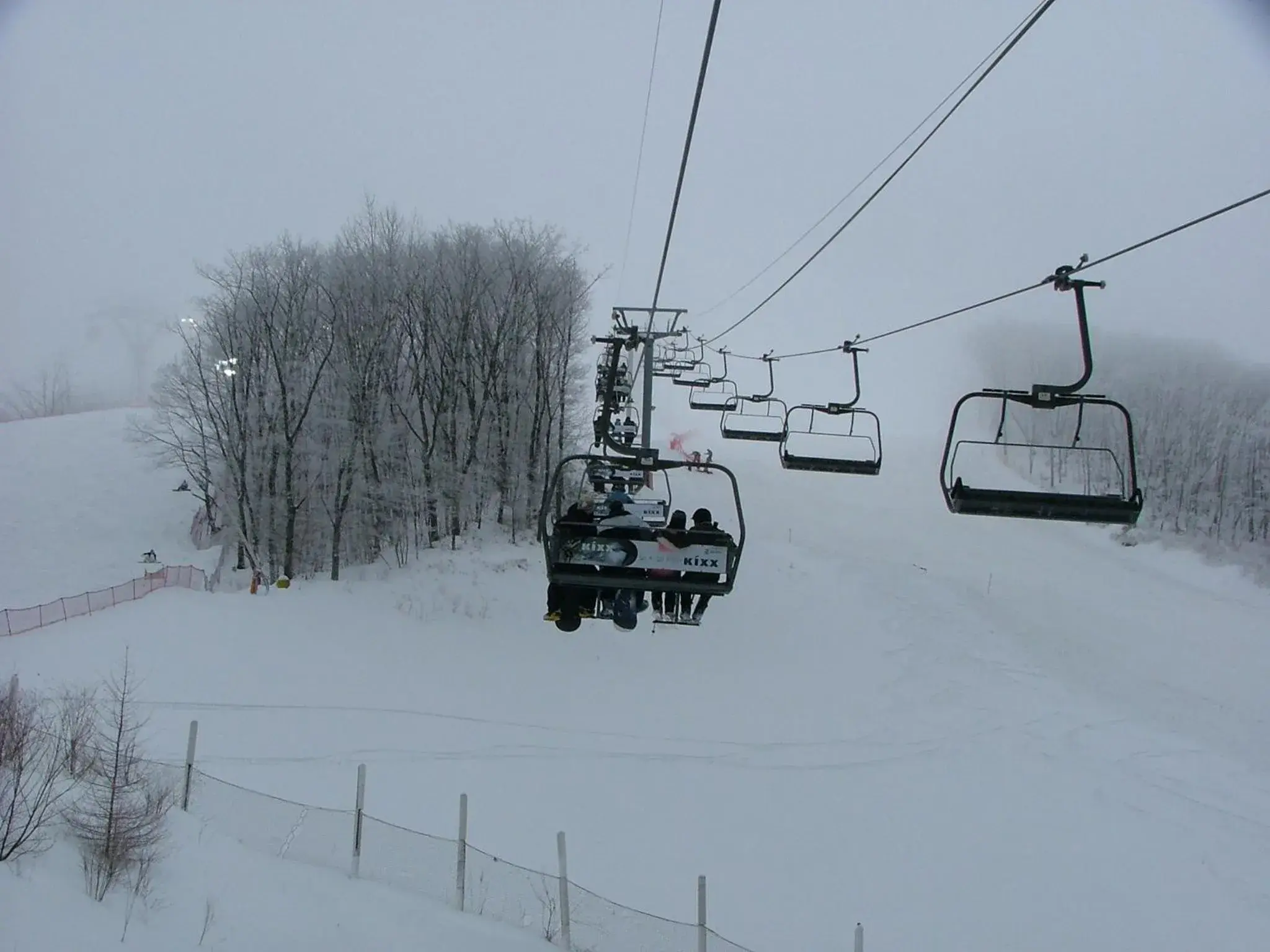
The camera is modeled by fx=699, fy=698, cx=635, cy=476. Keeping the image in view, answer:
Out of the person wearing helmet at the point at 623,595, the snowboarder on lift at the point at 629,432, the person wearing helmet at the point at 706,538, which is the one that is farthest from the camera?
the snowboarder on lift at the point at 629,432

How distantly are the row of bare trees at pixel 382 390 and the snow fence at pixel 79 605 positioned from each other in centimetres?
316

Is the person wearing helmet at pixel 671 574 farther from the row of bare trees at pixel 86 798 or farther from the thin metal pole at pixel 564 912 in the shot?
the row of bare trees at pixel 86 798

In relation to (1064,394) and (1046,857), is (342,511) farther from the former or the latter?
(1064,394)

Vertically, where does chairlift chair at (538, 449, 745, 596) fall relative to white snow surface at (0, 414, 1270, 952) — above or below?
above

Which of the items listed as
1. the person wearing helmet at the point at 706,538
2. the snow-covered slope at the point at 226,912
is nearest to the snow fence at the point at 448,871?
the snow-covered slope at the point at 226,912

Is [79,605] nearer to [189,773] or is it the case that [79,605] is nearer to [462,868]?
[189,773]

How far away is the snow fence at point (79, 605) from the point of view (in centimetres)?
1805

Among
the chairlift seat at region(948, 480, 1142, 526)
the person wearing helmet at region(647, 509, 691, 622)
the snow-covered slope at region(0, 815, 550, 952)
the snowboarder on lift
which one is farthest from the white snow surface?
the chairlift seat at region(948, 480, 1142, 526)

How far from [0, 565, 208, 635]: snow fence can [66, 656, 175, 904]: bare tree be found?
1050 cm

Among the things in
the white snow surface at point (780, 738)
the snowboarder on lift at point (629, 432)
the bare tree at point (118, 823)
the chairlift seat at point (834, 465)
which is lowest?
the white snow surface at point (780, 738)

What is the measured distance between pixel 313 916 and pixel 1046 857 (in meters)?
10.7

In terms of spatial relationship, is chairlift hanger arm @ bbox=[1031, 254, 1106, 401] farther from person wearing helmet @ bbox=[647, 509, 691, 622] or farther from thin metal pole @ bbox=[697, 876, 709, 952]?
thin metal pole @ bbox=[697, 876, 709, 952]

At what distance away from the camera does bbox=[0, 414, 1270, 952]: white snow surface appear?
990cm

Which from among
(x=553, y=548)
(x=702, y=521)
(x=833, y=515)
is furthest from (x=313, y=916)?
(x=833, y=515)
